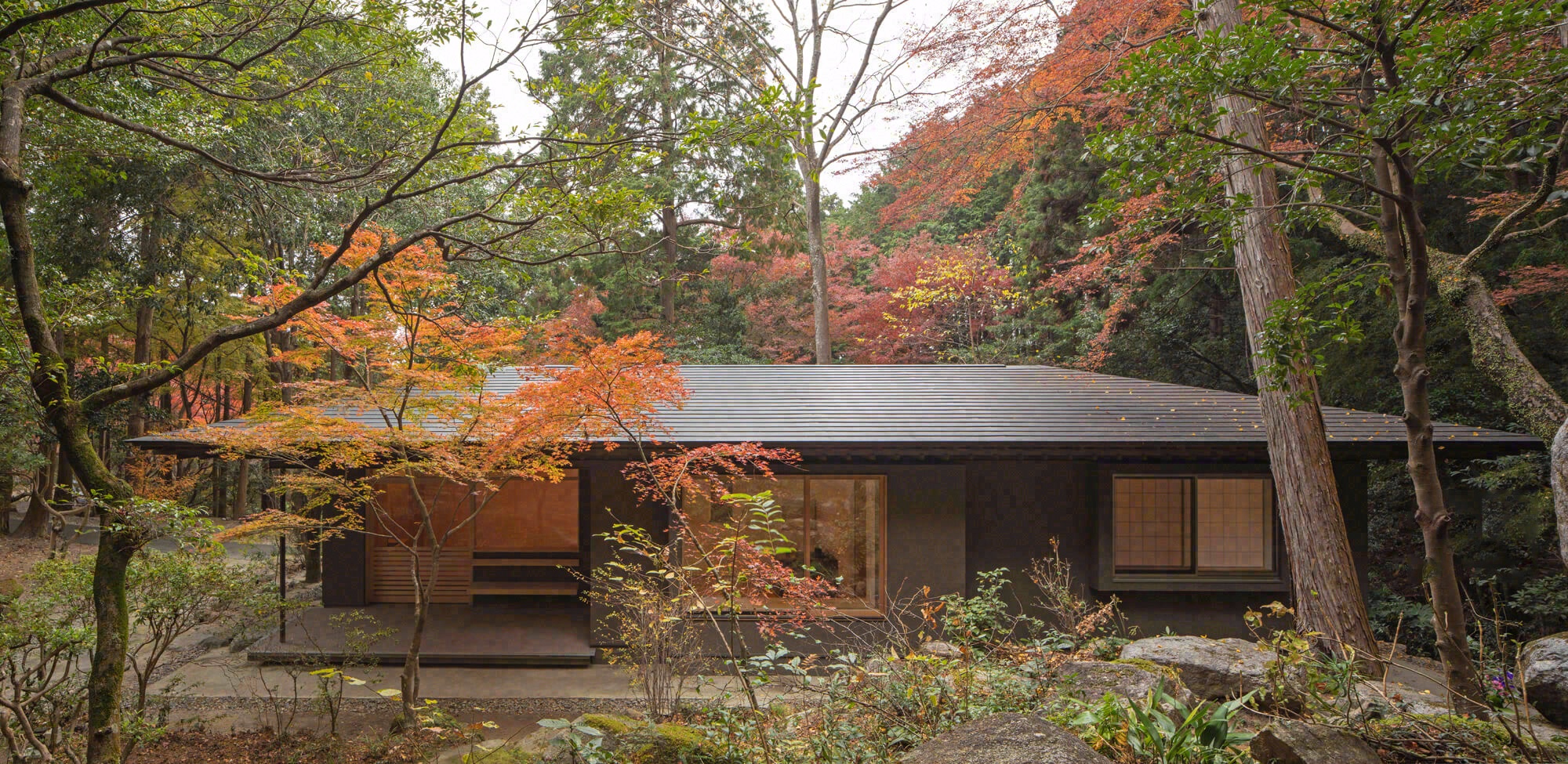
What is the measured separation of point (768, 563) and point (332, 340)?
158 inches

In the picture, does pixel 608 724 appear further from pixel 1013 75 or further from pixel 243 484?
pixel 243 484

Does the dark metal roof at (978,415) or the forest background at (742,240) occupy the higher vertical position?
the forest background at (742,240)

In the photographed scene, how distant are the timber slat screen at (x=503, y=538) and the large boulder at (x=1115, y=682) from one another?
6917 mm

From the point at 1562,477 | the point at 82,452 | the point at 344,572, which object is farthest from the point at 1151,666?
the point at 344,572

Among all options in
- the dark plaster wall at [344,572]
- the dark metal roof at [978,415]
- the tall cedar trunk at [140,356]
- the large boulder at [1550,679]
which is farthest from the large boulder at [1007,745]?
the tall cedar trunk at [140,356]

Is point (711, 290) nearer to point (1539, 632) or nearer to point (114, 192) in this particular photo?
point (114, 192)

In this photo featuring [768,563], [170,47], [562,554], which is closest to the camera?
[768,563]

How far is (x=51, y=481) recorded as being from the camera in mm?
14000

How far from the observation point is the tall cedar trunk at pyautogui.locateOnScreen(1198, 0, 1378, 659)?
18.7 feet

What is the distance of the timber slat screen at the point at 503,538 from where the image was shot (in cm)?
928

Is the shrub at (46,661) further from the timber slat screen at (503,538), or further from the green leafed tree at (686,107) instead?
the green leafed tree at (686,107)

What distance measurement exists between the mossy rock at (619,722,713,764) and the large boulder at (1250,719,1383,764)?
2.50 metres

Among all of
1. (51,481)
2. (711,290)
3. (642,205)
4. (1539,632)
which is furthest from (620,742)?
(51,481)

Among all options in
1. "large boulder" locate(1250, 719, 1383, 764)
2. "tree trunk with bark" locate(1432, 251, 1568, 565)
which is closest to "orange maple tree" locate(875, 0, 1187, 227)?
"tree trunk with bark" locate(1432, 251, 1568, 565)
